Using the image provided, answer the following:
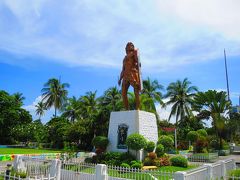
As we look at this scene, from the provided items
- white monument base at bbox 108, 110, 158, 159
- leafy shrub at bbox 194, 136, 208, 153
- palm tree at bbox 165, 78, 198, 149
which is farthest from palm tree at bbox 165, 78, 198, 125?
white monument base at bbox 108, 110, 158, 159

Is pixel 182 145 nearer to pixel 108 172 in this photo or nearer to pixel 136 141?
pixel 136 141

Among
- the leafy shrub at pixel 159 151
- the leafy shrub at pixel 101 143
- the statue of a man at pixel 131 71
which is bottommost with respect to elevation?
the leafy shrub at pixel 159 151

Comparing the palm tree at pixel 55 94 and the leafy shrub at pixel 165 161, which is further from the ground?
the palm tree at pixel 55 94

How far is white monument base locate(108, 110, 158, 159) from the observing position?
15961 millimetres

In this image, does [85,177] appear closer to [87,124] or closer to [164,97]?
[87,124]

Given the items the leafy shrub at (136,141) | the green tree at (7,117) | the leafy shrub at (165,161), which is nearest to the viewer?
the leafy shrub at (136,141)

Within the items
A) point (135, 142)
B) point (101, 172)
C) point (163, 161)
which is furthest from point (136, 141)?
point (101, 172)

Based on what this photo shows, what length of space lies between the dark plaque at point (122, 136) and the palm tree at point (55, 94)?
Result: 32125mm

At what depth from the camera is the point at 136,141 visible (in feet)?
48.6

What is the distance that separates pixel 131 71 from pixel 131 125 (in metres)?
3.34

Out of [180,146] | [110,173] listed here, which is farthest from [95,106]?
[110,173]

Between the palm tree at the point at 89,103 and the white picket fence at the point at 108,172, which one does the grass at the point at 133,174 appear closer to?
the white picket fence at the point at 108,172

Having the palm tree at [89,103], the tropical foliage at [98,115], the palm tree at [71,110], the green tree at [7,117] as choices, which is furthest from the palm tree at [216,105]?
the green tree at [7,117]

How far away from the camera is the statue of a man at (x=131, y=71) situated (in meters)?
16.9
